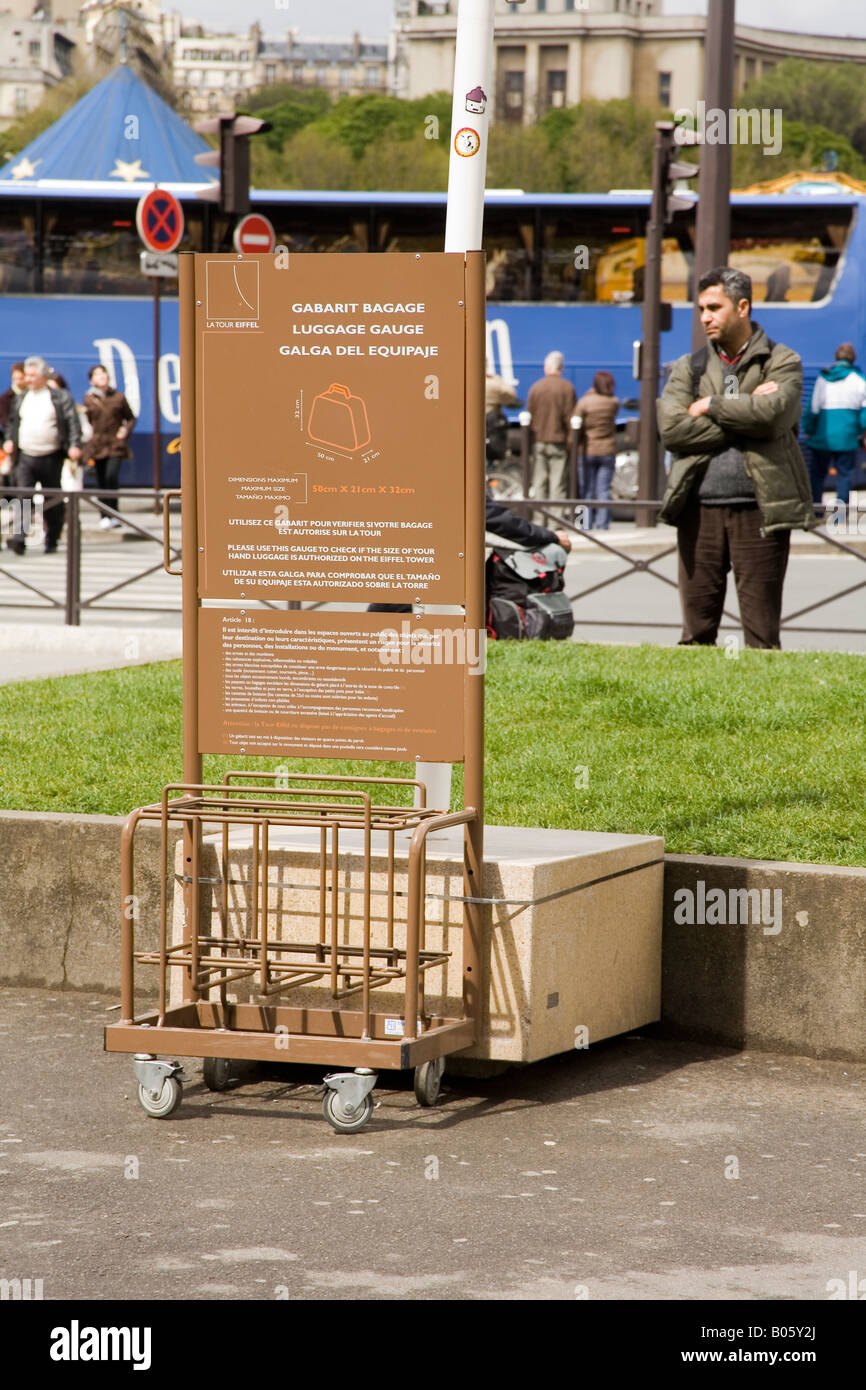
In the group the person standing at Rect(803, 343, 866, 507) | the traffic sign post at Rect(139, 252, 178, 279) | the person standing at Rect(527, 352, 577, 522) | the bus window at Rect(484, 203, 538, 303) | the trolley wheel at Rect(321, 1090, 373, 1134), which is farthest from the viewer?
the bus window at Rect(484, 203, 538, 303)

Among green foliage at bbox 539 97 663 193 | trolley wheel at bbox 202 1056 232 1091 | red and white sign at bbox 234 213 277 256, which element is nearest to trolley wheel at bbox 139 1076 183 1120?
trolley wheel at bbox 202 1056 232 1091

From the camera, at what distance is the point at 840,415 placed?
24.0m

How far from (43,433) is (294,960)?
1647cm

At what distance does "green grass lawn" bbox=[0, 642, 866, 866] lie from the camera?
6.65 m

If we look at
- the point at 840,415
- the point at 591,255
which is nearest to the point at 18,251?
the point at 591,255

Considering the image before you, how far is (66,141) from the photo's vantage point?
3138 cm

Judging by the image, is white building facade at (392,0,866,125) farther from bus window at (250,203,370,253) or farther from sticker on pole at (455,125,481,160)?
sticker on pole at (455,125,481,160)

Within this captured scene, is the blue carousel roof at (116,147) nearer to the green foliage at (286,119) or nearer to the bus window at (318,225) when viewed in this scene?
the bus window at (318,225)

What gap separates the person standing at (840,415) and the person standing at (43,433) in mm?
8722

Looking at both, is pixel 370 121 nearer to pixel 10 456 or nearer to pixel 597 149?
pixel 597 149

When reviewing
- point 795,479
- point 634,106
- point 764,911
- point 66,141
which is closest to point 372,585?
point 764,911

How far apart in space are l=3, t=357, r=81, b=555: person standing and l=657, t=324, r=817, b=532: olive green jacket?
12547 millimetres
